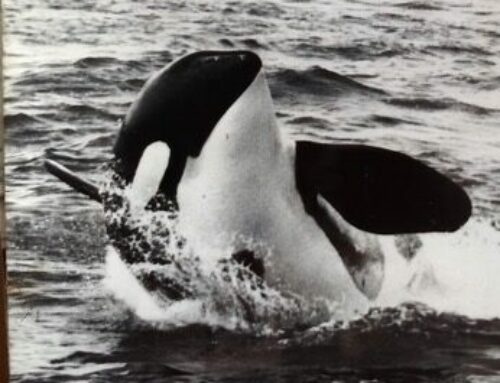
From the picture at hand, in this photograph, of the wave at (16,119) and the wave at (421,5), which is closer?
the wave at (16,119)

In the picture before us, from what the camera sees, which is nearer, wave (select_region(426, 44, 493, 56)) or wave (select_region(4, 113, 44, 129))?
wave (select_region(4, 113, 44, 129))

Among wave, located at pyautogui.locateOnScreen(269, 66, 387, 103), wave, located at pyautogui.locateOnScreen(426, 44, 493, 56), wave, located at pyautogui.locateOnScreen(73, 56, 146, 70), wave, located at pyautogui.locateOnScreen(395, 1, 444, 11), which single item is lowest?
wave, located at pyautogui.locateOnScreen(269, 66, 387, 103)

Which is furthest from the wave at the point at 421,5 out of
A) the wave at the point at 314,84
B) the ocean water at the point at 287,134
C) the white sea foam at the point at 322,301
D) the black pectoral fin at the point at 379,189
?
the white sea foam at the point at 322,301

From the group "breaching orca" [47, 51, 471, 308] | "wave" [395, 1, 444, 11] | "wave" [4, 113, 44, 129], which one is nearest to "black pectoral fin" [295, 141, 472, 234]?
"breaching orca" [47, 51, 471, 308]

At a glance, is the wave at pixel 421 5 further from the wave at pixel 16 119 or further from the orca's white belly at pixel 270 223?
the wave at pixel 16 119

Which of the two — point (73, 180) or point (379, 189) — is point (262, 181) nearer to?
point (379, 189)

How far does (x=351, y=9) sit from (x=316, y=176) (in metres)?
0.33

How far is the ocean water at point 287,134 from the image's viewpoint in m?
1.57

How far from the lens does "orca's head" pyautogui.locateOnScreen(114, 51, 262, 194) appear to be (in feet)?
5.21

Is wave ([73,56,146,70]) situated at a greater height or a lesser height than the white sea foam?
greater

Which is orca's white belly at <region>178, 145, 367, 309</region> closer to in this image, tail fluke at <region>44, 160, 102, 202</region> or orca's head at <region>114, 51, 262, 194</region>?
orca's head at <region>114, 51, 262, 194</region>

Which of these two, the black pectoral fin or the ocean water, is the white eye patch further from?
the black pectoral fin

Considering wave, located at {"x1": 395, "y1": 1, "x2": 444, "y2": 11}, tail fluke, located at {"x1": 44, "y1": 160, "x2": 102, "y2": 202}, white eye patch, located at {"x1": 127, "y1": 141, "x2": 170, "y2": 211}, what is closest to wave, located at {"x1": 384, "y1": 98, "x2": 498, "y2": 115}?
wave, located at {"x1": 395, "y1": 1, "x2": 444, "y2": 11}

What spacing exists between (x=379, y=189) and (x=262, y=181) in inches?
8.4
